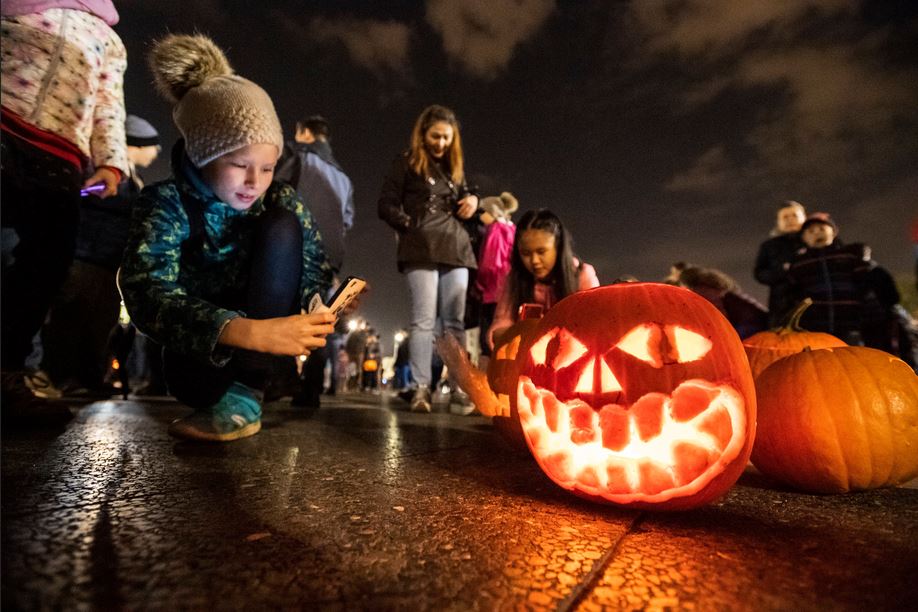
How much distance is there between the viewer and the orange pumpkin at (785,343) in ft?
5.66

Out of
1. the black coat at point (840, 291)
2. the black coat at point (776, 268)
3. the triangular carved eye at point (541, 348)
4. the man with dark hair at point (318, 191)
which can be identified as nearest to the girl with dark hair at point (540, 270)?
the man with dark hair at point (318, 191)

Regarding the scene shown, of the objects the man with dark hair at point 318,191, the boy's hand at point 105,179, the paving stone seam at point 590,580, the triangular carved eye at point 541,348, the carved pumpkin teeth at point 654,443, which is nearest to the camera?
the paving stone seam at point 590,580

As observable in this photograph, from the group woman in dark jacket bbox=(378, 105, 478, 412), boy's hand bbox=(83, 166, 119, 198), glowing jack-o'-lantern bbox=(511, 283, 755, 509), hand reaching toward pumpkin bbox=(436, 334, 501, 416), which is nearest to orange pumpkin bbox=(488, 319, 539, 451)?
hand reaching toward pumpkin bbox=(436, 334, 501, 416)

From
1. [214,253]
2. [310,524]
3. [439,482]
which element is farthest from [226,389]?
[310,524]

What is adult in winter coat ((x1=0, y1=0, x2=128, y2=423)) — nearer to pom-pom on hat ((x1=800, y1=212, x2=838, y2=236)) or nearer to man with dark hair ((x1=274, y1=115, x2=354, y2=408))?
man with dark hair ((x1=274, y1=115, x2=354, y2=408))

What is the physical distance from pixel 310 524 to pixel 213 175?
1492 mm

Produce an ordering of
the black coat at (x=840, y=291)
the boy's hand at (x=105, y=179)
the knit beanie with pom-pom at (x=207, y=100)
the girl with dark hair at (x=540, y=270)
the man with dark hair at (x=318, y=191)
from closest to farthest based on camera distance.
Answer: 1. the knit beanie with pom-pom at (x=207, y=100)
2. the boy's hand at (x=105, y=179)
3. the girl with dark hair at (x=540, y=270)
4. the man with dark hair at (x=318, y=191)
5. the black coat at (x=840, y=291)

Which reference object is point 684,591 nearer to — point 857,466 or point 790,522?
point 790,522

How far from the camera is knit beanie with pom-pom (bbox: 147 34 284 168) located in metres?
1.82

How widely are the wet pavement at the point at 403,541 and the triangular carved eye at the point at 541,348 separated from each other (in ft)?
1.09

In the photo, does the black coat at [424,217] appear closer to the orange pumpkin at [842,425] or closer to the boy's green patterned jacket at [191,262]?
the boy's green patterned jacket at [191,262]

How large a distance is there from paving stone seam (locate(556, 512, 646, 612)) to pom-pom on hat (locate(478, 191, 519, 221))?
366cm

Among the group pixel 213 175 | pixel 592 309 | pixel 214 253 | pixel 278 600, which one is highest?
pixel 213 175

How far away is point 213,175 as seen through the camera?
1877 mm
